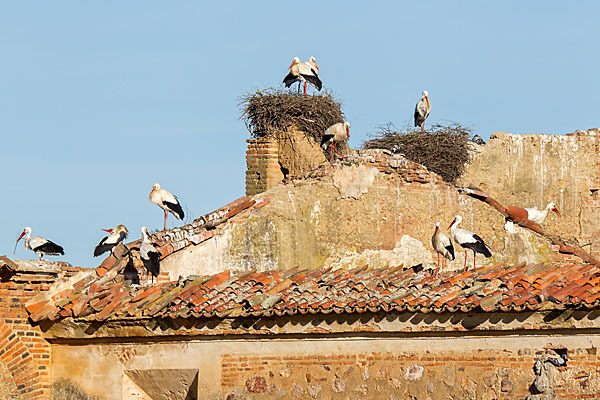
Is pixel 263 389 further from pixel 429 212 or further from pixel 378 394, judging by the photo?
pixel 429 212

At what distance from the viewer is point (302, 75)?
20.7 metres

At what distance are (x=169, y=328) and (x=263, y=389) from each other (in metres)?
1.39

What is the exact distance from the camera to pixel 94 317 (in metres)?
13.3

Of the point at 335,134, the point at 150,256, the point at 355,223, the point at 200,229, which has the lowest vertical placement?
the point at 150,256

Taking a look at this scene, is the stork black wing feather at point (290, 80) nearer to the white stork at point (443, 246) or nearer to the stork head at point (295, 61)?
the stork head at point (295, 61)

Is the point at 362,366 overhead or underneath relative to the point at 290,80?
underneath

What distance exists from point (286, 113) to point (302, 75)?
4.74 feet

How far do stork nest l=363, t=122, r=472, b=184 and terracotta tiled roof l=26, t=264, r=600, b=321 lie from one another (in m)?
6.27

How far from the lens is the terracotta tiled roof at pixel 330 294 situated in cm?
1155

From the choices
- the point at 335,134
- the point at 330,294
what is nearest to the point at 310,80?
the point at 335,134

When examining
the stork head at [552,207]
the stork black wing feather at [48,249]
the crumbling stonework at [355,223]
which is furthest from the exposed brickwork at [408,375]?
the stork head at [552,207]

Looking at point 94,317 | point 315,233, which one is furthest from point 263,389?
point 315,233

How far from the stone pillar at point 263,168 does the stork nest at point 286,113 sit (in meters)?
0.20

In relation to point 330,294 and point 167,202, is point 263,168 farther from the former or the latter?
point 330,294
